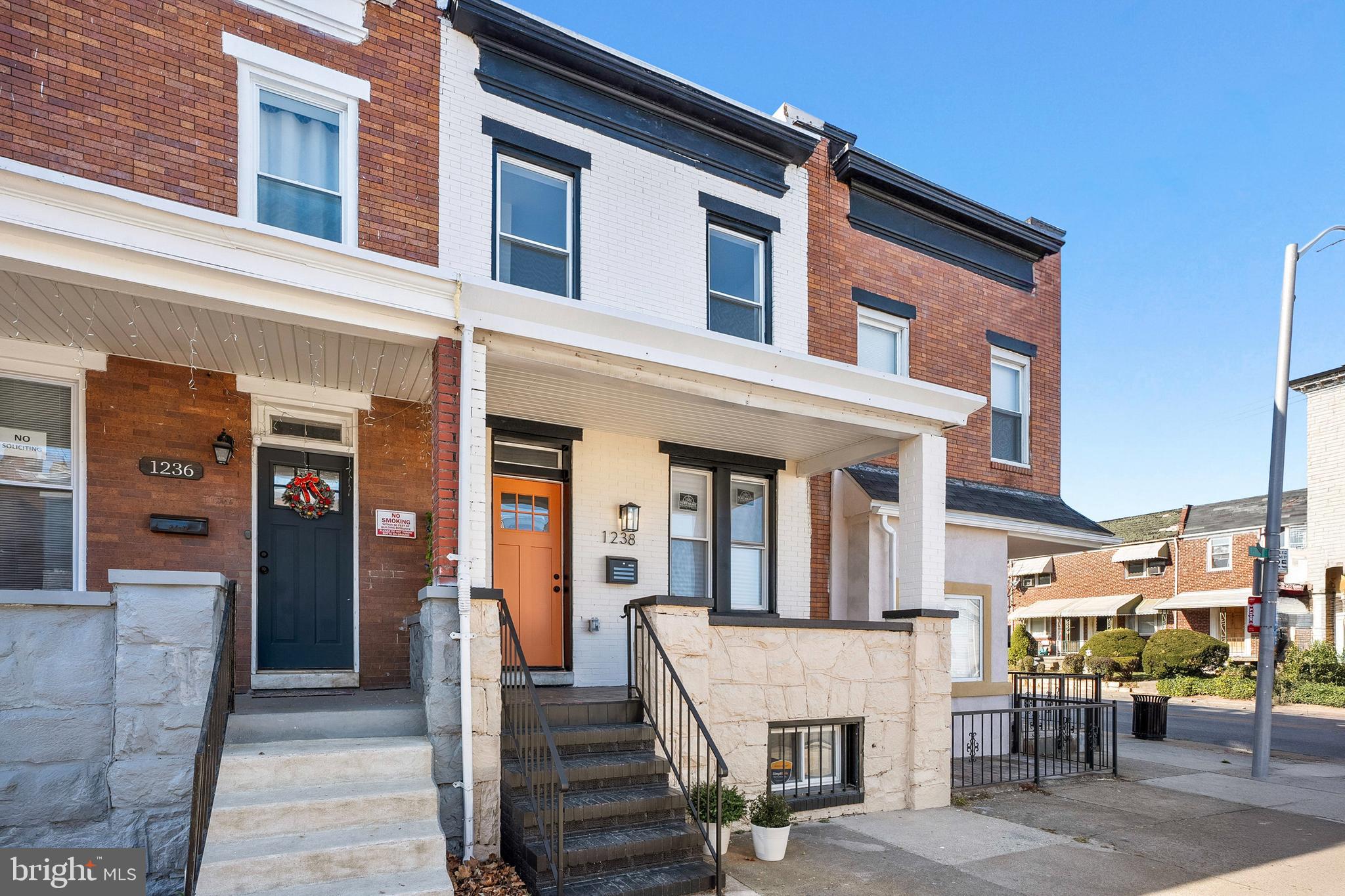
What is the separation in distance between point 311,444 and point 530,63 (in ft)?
15.5

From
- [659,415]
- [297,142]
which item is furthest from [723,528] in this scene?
[297,142]

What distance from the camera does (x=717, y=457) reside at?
10.3 m

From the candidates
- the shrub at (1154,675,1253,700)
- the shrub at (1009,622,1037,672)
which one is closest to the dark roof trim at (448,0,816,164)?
the shrub at (1154,675,1253,700)

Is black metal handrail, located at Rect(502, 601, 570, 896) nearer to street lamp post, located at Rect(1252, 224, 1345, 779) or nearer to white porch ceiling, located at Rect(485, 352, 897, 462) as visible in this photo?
white porch ceiling, located at Rect(485, 352, 897, 462)

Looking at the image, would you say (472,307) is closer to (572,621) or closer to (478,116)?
(478,116)

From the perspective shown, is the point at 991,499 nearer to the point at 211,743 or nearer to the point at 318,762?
the point at 318,762

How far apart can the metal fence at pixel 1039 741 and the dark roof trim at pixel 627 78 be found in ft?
25.2

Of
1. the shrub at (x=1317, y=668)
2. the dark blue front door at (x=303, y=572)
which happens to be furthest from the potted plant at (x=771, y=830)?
the shrub at (x=1317, y=668)

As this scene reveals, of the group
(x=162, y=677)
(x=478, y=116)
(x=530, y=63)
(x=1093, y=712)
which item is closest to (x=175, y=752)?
(x=162, y=677)

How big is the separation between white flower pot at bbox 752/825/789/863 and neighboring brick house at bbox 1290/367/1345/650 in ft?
77.7

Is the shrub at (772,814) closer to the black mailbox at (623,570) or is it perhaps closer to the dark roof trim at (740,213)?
the black mailbox at (623,570)

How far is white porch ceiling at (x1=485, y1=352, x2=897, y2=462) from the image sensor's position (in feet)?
25.1

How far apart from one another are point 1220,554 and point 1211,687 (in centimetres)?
817

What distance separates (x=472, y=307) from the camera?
643 cm
